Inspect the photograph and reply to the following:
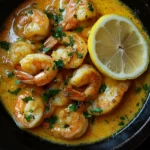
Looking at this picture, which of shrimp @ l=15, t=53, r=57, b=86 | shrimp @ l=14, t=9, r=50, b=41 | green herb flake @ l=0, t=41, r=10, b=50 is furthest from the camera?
green herb flake @ l=0, t=41, r=10, b=50

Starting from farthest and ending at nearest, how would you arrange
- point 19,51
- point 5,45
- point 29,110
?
point 5,45, point 19,51, point 29,110

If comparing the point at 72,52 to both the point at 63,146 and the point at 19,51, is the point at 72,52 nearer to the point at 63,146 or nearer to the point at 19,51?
the point at 19,51

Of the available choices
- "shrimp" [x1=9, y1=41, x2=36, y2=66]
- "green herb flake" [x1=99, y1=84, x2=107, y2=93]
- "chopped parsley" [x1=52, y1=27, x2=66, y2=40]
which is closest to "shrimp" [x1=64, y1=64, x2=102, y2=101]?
"green herb flake" [x1=99, y1=84, x2=107, y2=93]

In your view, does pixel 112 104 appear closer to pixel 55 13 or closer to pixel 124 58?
pixel 124 58

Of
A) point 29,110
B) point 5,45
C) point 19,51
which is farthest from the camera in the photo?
point 5,45

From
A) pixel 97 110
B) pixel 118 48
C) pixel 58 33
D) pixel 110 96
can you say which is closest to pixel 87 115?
pixel 97 110

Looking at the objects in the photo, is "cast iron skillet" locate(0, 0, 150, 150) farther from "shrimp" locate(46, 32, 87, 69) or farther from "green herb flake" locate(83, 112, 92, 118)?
"shrimp" locate(46, 32, 87, 69)
